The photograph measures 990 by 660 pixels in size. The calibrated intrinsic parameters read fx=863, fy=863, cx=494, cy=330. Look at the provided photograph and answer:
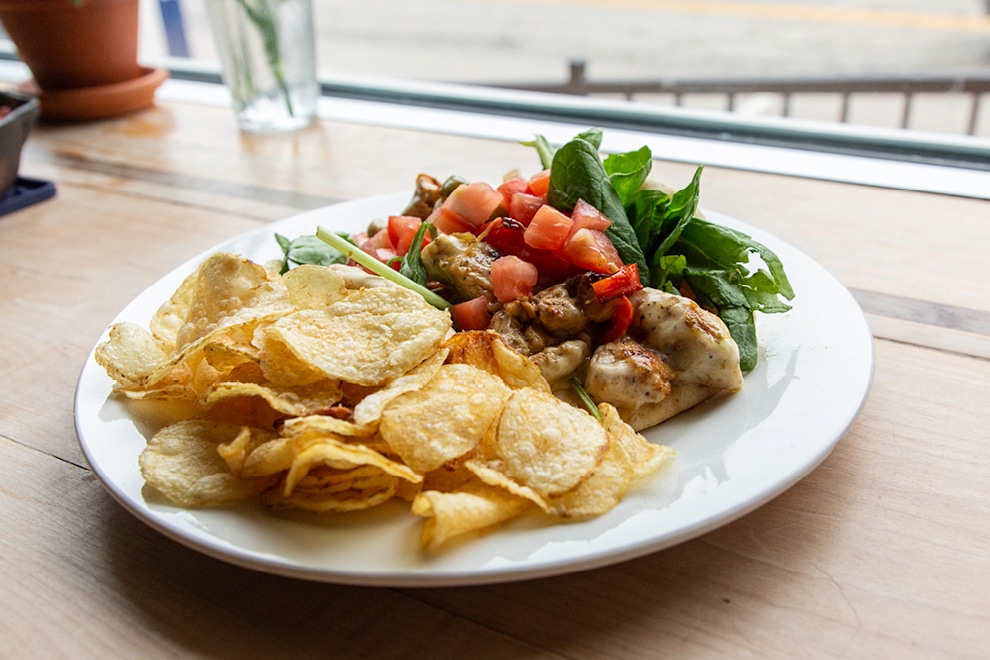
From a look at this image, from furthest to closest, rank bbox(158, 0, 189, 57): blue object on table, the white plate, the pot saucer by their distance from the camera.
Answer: bbox(158, 0, 189, 57): blue object on table < the pot saucer < the white plate

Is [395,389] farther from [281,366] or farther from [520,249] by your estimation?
[520,249]

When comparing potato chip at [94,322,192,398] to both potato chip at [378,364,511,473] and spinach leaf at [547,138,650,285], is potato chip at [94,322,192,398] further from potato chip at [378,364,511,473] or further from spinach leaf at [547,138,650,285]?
spinach leaf at [547,138,650,285]

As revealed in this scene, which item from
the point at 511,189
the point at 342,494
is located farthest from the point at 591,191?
the point at 342,494

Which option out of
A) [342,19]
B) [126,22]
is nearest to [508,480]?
[126,22]

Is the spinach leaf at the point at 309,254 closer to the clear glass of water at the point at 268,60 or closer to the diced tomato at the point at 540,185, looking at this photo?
the diced tomato at the point at 540,185

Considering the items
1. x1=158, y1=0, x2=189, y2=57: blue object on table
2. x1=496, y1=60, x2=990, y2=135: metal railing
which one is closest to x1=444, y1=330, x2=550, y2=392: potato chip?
x1=496, y1=60, x2=990, y2=135: metal railing

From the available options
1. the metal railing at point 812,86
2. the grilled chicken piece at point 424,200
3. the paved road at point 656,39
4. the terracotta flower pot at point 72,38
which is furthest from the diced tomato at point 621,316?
the paved road at point 656,39
